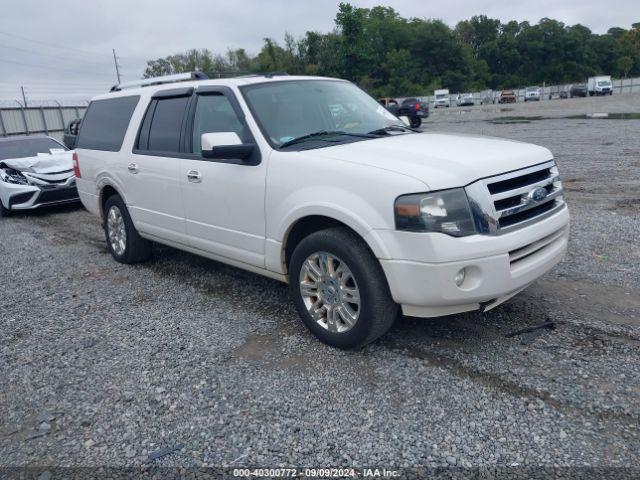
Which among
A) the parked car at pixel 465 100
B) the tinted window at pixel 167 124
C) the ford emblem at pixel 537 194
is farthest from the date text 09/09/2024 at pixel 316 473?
the parked car at pixel 465 100

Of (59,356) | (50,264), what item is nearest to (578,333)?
(59,356)

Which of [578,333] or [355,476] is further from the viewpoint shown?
[578,333]

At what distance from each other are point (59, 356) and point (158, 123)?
2.41 metres

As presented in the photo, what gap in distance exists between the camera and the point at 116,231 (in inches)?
256

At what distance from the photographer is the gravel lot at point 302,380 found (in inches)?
115

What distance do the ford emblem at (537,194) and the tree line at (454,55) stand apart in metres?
72.9

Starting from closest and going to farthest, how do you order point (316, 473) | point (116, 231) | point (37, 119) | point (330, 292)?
1. point (316, 473)
2. point (330, 292)
3. point (116, 231)
4. point (37, 119)

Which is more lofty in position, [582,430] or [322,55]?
[322,55]

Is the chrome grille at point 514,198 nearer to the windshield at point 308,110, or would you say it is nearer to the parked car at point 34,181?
the windshield at point 308,110

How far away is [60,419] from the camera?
3361mm

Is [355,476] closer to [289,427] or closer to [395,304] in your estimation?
[289,427]

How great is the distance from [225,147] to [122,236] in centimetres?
289

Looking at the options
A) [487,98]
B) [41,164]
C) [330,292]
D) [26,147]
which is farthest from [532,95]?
[330,292]

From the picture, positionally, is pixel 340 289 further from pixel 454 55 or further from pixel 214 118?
pixel 454 55
